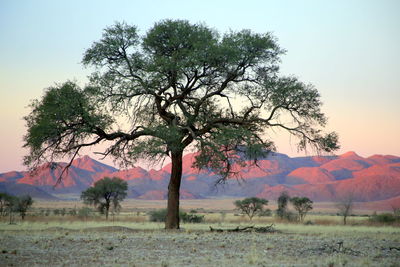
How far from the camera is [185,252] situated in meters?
17.8

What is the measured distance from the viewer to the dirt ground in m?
15.3

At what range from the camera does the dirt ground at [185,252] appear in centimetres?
1528

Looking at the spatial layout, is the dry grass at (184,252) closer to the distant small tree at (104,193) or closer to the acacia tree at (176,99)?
the acacia tree at (176,99)

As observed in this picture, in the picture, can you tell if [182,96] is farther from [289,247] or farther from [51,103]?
[289,247]

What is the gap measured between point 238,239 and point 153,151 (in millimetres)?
5641

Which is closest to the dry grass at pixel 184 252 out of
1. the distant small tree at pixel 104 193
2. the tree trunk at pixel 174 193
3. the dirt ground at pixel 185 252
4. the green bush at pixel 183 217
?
the dirt ground at pixel 185 252

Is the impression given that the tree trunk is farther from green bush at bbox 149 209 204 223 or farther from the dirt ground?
green bush at bbox 149 209 204 223

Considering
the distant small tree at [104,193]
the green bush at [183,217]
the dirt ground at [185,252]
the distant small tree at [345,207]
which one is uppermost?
the distant small tree at [104,193]

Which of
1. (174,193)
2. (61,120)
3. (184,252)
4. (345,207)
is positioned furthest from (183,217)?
(184,252)

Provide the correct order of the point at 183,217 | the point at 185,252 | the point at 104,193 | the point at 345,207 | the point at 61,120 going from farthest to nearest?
the point at 104,193 → the point at 345,207 → the point at 183,217 → the point at 61,120 → the point at 185,252

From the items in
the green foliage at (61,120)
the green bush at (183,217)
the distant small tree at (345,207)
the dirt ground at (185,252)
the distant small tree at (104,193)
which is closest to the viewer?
the dirt ground at (185,252)

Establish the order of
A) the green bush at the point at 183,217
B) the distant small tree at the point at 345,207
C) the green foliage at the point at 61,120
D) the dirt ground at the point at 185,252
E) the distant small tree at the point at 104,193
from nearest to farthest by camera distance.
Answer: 1. the dirt ground at the point at 185,252
2. the green foliage at the point at 61,120
3. the green bush at the point at 183,217
4. the distant small tree at the point at 345,207
5. the distant small tree at the point at 104,193

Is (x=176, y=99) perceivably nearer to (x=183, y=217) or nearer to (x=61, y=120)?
(x=61, y=120)

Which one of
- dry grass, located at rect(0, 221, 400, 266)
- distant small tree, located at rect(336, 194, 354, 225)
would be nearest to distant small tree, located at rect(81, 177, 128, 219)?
distant small tree, located at rect(336, 194, 354, 225)
